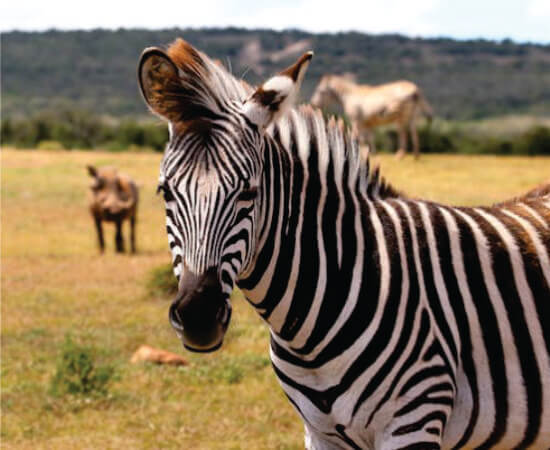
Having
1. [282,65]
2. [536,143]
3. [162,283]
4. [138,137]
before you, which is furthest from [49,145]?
[282,65]

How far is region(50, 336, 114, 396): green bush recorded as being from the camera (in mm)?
7289

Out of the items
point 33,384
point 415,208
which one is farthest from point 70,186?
point 415,208

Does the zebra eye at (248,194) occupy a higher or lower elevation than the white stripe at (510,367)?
higher

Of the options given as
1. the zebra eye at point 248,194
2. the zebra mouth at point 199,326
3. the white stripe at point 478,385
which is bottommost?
the white stripe at point 478,385

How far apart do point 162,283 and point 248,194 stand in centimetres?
879

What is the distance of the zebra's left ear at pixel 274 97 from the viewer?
307 cm

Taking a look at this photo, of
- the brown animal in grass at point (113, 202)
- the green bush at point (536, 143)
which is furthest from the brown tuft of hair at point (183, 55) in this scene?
the green bush at point (536, 143)

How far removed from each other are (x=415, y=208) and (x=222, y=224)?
40.7 inches

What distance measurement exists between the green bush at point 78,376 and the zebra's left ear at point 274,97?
15.4ft

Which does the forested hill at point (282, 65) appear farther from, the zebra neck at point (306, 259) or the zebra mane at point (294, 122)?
the zebra neck at point (306, 259)

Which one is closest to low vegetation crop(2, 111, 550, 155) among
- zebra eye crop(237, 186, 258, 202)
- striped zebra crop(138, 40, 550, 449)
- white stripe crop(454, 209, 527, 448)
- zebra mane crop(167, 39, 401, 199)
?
zebra mane crop(167, 39, 401, 199)

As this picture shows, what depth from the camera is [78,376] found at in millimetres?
7332

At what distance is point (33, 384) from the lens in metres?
7.70

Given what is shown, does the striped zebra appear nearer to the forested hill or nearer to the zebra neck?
the zebra neck
